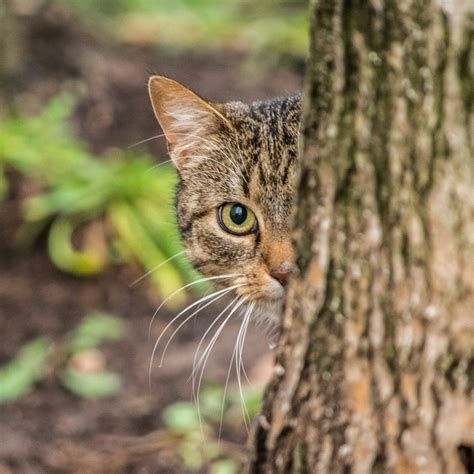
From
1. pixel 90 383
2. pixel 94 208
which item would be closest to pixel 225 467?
pixel 90 383

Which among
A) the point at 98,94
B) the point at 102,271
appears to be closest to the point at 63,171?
the point at 102,271

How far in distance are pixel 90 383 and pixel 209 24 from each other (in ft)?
21.0

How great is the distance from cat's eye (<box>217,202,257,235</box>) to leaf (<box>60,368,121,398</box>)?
1803 mm

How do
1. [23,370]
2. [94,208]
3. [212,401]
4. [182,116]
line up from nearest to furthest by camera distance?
[182,116], [212,401], [23,370], [94,208]

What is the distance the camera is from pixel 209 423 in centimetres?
393

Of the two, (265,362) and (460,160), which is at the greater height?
(460,160)

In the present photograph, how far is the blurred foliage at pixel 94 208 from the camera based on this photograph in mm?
5281

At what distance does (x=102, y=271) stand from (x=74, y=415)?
4.43 feet

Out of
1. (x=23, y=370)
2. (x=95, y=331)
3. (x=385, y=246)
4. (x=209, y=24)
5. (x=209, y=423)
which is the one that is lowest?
(x=209, y=423)

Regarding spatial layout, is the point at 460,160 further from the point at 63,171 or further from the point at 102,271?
the point at 63,171

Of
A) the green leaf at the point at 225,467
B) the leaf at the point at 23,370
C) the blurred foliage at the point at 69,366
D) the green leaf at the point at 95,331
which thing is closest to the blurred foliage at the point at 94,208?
the green leaf at the point at 95,331

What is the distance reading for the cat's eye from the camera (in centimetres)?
274

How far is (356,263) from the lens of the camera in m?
1.71

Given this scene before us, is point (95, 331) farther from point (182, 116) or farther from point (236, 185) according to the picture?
point (236, 185)
